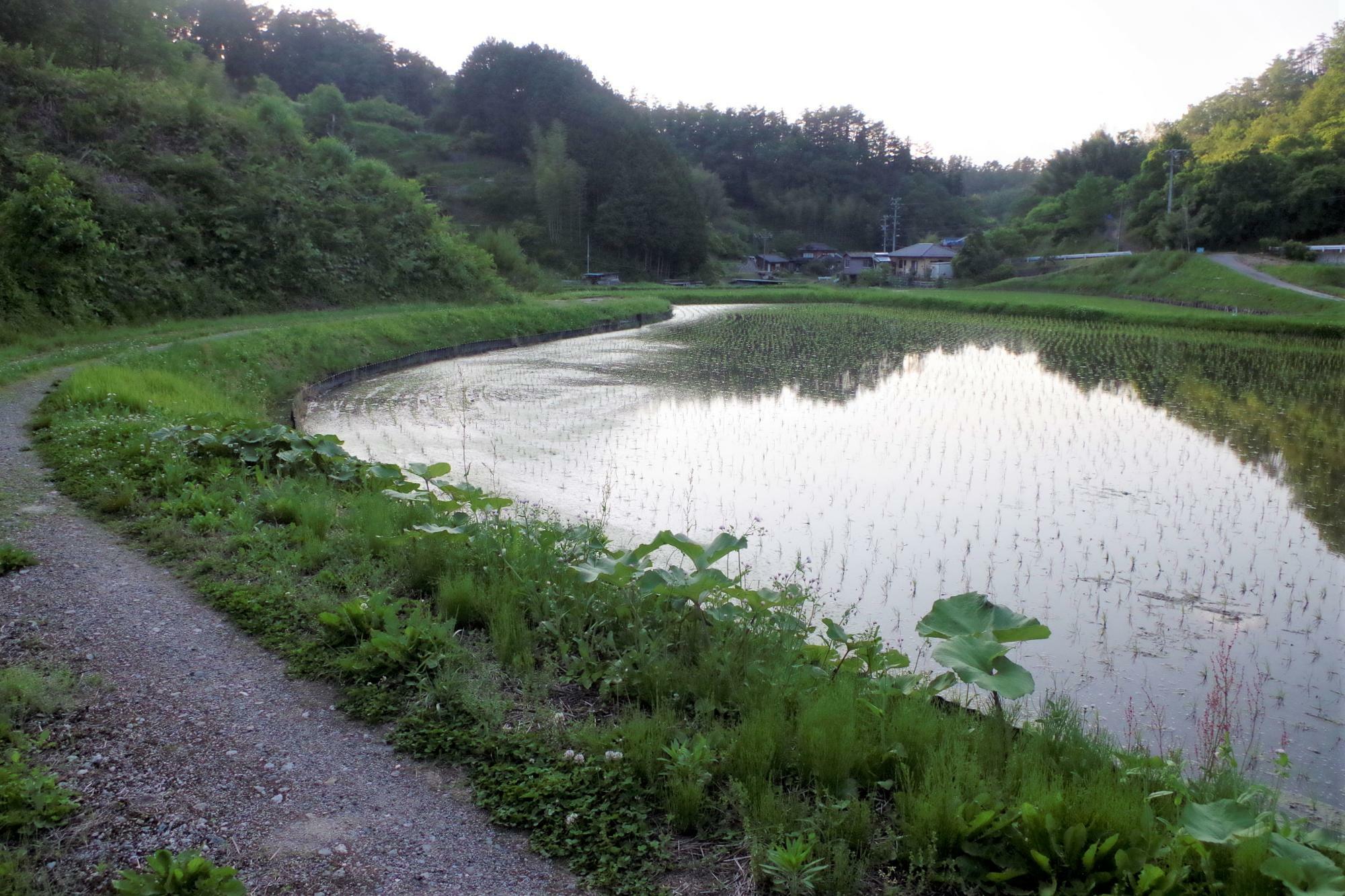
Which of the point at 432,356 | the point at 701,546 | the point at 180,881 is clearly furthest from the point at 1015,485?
the point at 432,356

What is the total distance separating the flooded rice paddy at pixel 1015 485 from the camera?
5082 mm

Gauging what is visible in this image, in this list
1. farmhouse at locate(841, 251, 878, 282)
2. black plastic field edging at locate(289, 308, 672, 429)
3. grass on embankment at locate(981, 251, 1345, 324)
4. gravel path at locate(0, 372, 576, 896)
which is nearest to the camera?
gravel path at locate(0, 372, 576, 896)

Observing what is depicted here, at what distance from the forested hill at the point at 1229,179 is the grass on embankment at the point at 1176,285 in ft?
11.9

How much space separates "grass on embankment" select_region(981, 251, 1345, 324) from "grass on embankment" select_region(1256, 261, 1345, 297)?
1395 millimetres

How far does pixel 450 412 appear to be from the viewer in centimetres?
1260

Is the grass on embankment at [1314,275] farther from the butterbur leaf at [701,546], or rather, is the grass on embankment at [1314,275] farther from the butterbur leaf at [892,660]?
the butterbur leaf at [701,546]

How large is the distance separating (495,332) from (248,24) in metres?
57.9

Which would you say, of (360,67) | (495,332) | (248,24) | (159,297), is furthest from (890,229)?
(159,297)

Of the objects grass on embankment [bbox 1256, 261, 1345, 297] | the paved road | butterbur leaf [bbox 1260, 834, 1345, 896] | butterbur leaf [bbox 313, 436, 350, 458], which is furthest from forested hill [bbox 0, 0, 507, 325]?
grass on embankment [bbox 1256, 261, 1345, 297]

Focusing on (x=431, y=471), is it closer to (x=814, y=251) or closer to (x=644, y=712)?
(x=644, y=712)

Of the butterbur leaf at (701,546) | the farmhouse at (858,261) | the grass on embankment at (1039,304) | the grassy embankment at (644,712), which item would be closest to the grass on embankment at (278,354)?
the grassy embankment at (644,712)

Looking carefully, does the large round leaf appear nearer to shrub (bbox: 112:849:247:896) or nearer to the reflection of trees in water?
shrub (bbox: 112:849:247:896)

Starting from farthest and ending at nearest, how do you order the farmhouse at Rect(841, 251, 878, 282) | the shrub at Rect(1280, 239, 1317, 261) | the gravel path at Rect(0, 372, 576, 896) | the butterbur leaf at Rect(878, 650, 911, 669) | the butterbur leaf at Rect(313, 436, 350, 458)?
the farmhouse at Rect(841, 251, 878, 282), the shrub at Rect(1280, 239, 1317, 261), the butterbur leaf at Rect(313, 436, 350, 458), the butterbur leaf at Rect(878, 650, 911, 669), the gravel path at Rect(0, 372, 576, 896)

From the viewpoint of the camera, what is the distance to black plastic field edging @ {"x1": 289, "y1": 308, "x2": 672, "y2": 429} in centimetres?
1310
